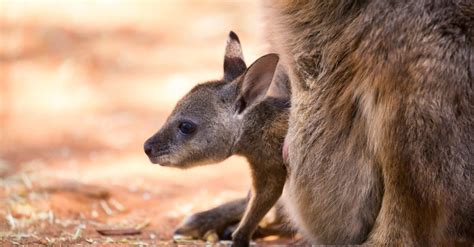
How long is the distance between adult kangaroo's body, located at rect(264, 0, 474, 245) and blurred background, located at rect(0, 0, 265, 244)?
0.93 m

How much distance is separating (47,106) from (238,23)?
2.96 metres

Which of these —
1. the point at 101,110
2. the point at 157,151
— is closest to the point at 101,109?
the point at 101,110

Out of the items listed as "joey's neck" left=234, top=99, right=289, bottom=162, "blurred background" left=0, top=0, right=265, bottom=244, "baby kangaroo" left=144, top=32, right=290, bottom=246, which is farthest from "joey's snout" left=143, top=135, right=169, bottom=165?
→ "blurred background" left=0, top=0, right=265, bottom=244

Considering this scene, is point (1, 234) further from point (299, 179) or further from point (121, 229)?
point (299, 179)

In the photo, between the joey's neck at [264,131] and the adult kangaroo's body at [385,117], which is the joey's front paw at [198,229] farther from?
the adult kangaroo's body at [385,117]

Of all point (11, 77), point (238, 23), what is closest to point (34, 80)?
point (11, 77)

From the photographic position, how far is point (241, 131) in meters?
4.33

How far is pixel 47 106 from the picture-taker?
8.75 metres

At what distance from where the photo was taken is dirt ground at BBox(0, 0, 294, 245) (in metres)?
5.43

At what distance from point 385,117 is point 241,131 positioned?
3.65 ft

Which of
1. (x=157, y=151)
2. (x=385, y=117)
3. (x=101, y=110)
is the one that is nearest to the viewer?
(x=385, y=117)

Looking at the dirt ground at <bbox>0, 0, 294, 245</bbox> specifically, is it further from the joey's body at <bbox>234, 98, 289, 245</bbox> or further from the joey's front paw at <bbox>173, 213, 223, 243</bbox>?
the joey's body at <bbox>234, 98, 289, 245</bbox>

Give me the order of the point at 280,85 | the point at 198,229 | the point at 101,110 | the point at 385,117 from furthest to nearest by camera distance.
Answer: the point at 101,110, the point at 198,229, the point at 280,85, the point at 385,117

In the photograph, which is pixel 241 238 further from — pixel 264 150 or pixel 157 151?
pixel 157 151
